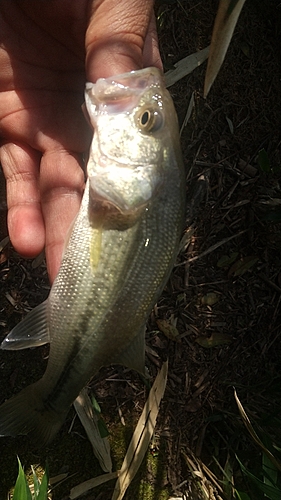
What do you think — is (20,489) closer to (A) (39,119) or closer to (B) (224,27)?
(A) (39,119)

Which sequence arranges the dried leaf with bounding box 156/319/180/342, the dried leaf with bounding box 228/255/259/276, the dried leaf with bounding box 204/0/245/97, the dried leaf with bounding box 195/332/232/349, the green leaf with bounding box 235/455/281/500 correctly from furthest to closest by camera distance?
1. the dried leaf with bounding box 228/255/259/276
2. the dried leaf with bounding box 195/332/232/349
3. the dried leaf with bounding box 156/319/180/342
4. the green leaf with bounding box 235/455/281/500
5. the dried leaf with bounding box 204/0/245/97

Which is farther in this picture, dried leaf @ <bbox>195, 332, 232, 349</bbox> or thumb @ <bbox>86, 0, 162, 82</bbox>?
dried leaf @ <bbox>195, 332, 232, 349</bbox>

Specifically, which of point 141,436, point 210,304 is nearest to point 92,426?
point 141,436

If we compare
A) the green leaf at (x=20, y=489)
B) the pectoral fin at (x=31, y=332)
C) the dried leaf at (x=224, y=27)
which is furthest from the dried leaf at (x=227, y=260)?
the dried leaf at (x=224, y=27)

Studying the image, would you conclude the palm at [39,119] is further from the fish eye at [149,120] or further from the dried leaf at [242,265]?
the dried leaf at [242,265]

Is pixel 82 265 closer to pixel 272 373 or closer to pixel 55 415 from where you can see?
pixel 55 415

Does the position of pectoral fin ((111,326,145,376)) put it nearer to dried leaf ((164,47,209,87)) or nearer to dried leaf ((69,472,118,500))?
dried leaf ((69,472,118,500))

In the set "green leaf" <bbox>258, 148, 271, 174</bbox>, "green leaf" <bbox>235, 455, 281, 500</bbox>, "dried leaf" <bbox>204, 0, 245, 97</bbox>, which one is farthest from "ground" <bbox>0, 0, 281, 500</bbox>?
"dried leaf" <bbox>204, 0, 245, 97</bbox>
